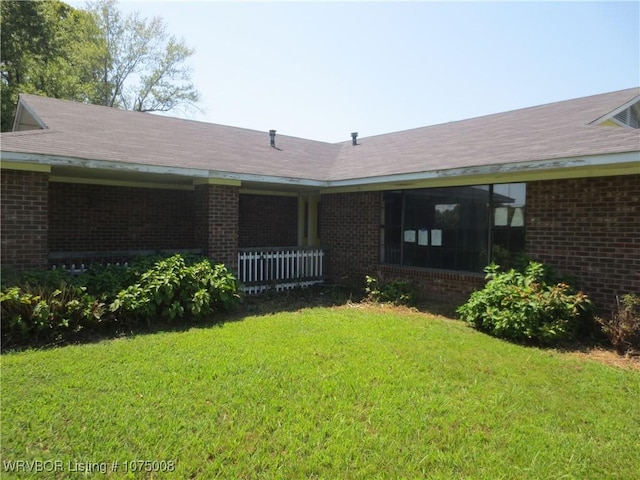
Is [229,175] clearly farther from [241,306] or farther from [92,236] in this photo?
[92,236]

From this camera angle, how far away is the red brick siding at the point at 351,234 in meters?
10.8

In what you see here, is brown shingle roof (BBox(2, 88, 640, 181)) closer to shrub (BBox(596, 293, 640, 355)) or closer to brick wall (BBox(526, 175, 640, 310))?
brick wall (BBox(526, 175, 640, 310))

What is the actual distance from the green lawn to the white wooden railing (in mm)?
4299

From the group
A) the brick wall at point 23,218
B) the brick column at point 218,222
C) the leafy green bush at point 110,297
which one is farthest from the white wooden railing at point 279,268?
the brick wall at point 23,218

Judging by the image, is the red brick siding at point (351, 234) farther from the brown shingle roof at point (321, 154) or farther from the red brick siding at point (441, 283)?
the red brick siding at point (441, 283)

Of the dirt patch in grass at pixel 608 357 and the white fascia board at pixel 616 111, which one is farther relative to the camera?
the white fascia board at pixel 616 111

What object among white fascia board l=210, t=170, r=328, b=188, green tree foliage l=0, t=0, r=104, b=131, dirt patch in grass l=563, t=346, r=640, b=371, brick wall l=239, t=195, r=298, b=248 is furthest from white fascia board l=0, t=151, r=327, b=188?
green tree foliage l=0, t=0, r=104, b=131

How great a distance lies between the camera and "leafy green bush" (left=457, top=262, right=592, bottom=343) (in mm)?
6414

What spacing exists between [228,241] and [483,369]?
6118mm

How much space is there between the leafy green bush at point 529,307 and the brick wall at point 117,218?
24.4 feet

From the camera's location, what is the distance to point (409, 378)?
190 inches

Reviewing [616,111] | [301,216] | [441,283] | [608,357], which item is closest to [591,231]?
[608,357]

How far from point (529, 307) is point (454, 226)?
9.16 ft

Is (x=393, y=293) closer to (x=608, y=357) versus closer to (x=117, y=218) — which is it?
(x=608, y=357)
